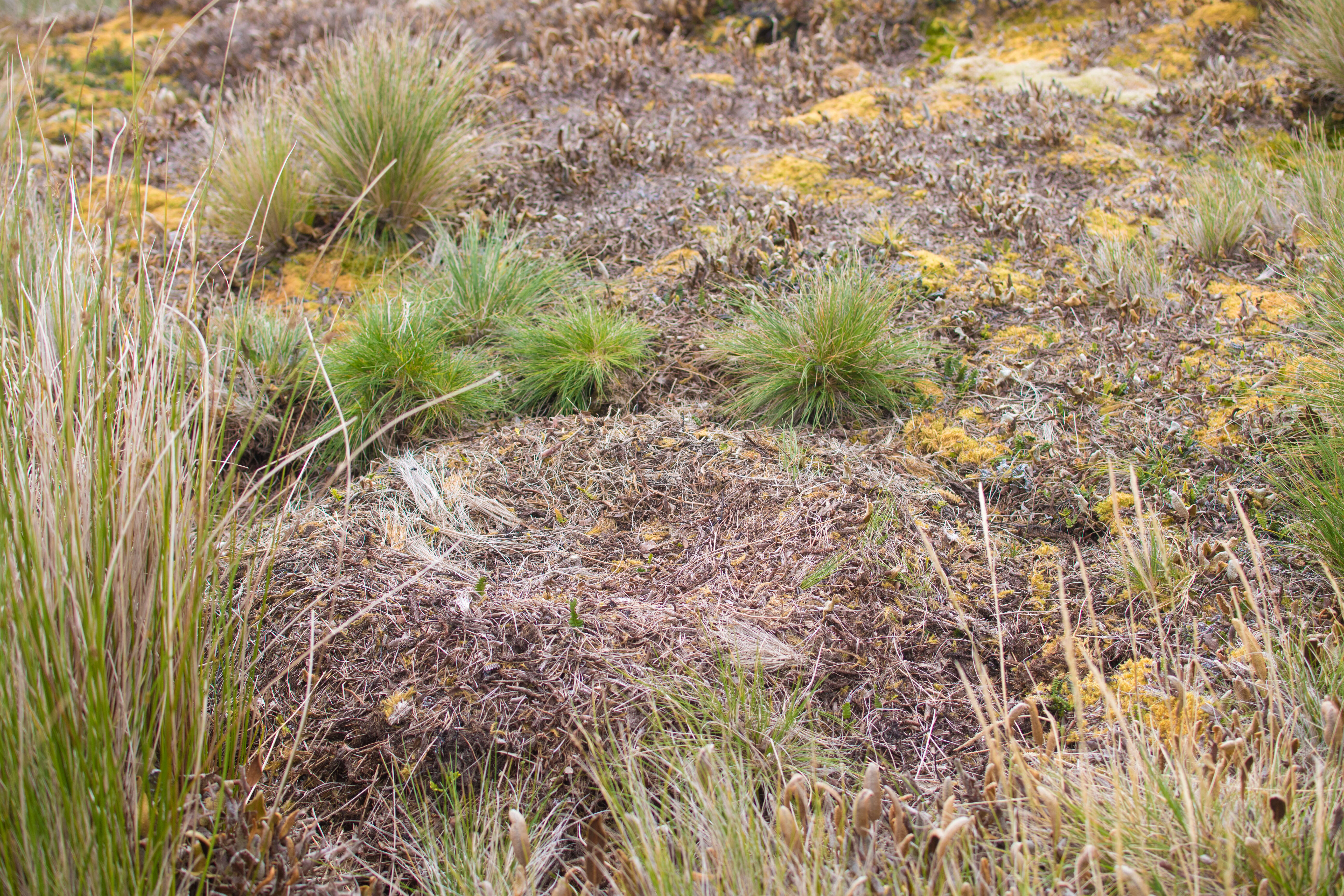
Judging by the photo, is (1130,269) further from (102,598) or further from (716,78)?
(102,598)

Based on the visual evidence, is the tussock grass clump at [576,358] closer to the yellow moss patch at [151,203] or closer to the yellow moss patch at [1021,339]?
the yellow moss patch at [1021,339]

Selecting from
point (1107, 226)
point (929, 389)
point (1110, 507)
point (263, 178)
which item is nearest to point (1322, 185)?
point (1107, 226)

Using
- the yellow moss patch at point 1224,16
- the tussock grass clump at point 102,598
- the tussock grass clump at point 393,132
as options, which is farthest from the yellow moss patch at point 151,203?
the yellow moss patch at point 1224,16

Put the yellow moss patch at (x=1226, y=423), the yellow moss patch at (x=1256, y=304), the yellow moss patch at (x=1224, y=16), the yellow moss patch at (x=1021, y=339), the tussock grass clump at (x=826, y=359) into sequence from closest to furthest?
the yellow moss patch at (x=1226, y=423)
the tussock grass clump at (x=826, y=359)
the yellow moss patch at (x=1256, y=304)
the yellow moss patch at (x=1021, y=339)
the yellow moss patch at (x=1224, y=16)

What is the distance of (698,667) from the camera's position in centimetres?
204

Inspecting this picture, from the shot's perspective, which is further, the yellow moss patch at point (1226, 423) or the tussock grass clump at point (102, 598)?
the yellow moss patch at point (1226, 423)

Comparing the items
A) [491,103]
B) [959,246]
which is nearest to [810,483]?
[959,246]

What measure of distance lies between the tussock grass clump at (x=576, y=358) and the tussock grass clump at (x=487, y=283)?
18cm

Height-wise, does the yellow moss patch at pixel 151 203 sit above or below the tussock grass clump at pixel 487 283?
above

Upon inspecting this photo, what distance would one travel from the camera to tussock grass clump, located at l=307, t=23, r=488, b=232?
3.86 metres

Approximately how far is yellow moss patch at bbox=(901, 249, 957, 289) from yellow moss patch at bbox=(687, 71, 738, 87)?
2182 mm

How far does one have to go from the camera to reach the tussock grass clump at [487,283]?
11.0 ft

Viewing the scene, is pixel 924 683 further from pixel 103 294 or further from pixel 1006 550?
pixel 103 294

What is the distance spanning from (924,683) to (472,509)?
1.40 meters
